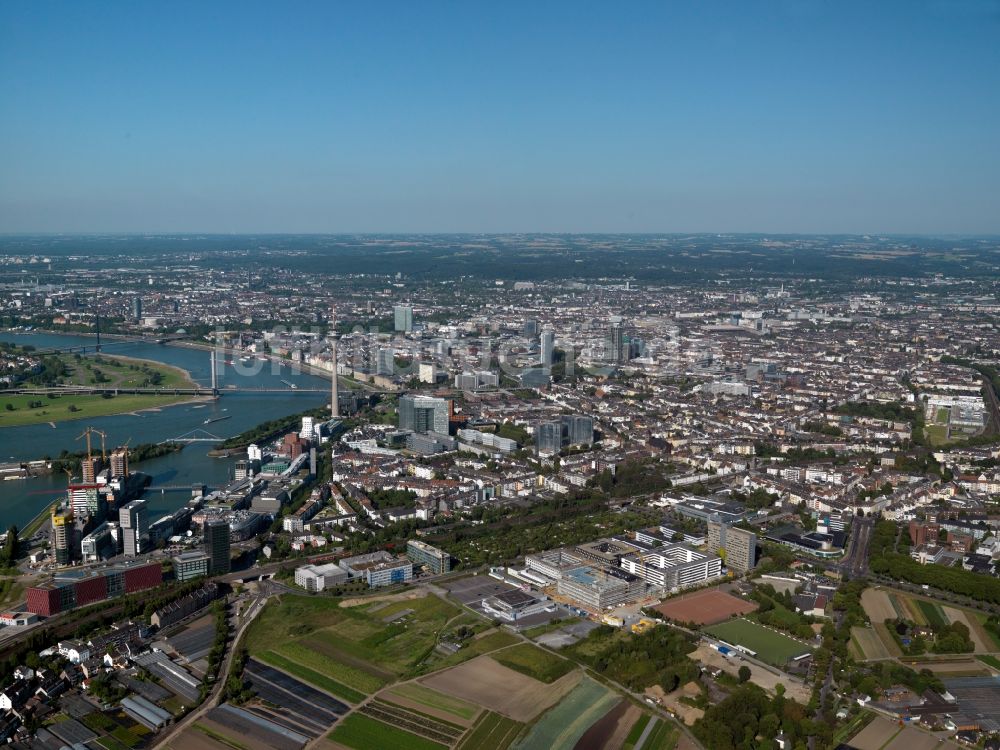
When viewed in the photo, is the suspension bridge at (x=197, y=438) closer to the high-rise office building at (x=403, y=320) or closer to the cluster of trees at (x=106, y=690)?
the cluster of trees at (x=106, y=690)

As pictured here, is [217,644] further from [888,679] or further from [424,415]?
[424,415]

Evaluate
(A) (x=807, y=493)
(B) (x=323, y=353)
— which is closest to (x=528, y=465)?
(A) (x=807, y=493)

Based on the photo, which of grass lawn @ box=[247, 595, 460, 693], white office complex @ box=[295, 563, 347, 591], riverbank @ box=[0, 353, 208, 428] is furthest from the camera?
riverbank @ box=[0, 353, 208, 428]

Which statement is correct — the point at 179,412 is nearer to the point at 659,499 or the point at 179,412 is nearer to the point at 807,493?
the point at 659,499

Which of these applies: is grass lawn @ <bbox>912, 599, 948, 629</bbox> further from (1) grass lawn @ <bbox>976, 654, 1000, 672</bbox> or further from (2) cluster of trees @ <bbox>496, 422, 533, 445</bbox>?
(2) cluster of trees @ <bbox>496, 422, 533, 445</bbox>

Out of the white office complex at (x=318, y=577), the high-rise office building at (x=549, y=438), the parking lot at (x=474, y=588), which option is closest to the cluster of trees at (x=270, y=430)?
the high-rise office building at (x=549, y=438)

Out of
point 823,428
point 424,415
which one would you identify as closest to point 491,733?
point 424,415

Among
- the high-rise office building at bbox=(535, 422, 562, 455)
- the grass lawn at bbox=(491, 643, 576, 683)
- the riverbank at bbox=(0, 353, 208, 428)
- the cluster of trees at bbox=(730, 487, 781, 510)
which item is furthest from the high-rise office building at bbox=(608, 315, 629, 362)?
the grass lawn at bbox=(491, 643, 576, 683)
